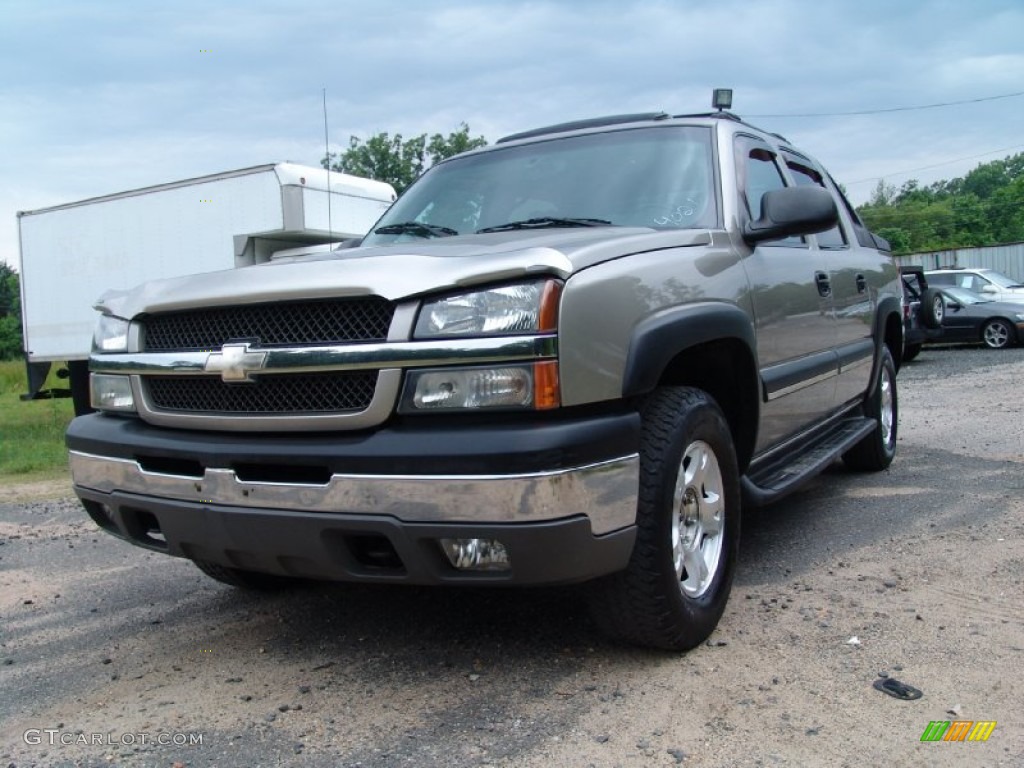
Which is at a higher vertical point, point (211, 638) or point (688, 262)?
point (688, 262)

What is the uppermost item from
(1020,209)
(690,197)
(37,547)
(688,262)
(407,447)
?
(1020,209)

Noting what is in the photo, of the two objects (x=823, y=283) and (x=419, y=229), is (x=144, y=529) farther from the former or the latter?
(x=823, y=283)

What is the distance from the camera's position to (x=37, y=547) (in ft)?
17.1

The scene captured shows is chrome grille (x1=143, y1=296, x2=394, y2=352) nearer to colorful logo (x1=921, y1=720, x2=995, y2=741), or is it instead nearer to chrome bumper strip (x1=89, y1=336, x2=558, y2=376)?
chrome bumper strip (x1=89, y1=336, x2=558, y2=376)

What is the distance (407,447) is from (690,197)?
182 centimetres

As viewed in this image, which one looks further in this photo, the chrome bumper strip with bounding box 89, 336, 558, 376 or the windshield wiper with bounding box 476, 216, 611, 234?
the windshield wiper with bounding box 476, 216, 611, 234

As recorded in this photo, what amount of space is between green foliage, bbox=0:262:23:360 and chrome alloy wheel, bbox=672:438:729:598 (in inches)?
1545

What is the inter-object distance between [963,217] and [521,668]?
65704 mm

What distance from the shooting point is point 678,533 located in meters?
3.04

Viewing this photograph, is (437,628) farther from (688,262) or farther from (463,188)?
(463,188)

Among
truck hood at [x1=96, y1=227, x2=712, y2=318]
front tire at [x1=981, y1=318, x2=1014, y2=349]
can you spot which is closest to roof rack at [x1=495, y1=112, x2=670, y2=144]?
truck hood at [x1=96, y1=227, x2=712, y2=318]

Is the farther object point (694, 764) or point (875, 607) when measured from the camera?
point (875, 607)

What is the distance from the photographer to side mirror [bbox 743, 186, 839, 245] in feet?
11.5

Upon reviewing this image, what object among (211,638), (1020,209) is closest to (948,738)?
(211,638)
